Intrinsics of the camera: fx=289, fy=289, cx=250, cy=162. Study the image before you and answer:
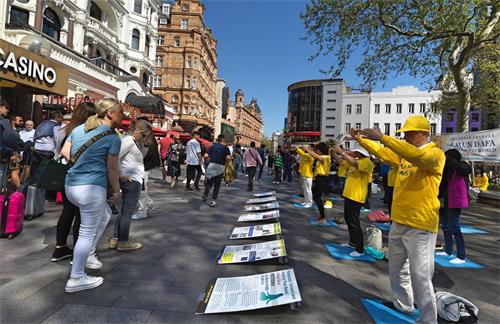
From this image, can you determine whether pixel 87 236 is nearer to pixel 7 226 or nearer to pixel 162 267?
pixel 162 267

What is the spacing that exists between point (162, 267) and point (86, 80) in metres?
18.0

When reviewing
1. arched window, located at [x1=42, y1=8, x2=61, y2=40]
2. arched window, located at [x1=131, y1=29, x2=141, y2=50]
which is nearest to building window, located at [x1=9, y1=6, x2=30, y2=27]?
arched window, located at [x1=42, y1=8, x2=61, y2=40]

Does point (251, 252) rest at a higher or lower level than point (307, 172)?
lower

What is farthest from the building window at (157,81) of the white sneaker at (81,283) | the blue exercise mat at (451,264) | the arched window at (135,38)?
the blue exercise mat at (451,264)

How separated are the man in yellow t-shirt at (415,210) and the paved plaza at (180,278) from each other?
0.55 meters

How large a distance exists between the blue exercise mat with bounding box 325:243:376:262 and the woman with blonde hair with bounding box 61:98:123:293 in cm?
325

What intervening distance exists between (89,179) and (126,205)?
1393 mm

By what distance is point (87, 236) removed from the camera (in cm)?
283

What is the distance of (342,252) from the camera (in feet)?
15.0

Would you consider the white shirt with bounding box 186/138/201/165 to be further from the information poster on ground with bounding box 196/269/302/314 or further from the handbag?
the information poster on ground with bounding box 196/269/302/314

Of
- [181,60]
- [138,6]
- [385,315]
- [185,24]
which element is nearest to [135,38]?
[138,6]

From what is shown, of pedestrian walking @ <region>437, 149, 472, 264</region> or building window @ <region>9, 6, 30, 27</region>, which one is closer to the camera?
pedestrian walking @ <region>437, 149, 472, 264</region>

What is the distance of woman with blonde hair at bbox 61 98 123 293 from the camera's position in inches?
108

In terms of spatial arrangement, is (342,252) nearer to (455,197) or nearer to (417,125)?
(455,197)
